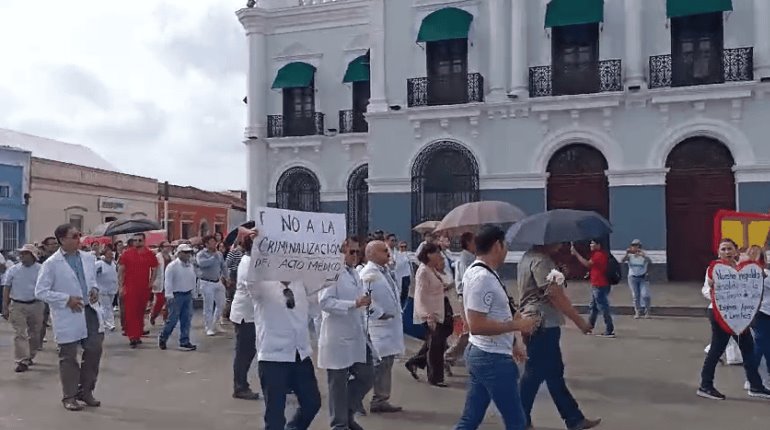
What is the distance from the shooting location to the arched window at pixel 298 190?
89.6 ft

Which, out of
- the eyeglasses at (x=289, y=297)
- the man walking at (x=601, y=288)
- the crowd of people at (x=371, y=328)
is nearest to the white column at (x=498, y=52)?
the man walking at (x=601, y=288)

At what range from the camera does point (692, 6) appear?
67.3 ft

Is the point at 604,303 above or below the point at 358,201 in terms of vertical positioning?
below

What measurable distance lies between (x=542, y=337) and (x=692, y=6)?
16035 mm

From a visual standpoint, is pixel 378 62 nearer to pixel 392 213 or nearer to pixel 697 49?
pixel 392 213

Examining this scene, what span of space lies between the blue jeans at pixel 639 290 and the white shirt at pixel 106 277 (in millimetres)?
9398

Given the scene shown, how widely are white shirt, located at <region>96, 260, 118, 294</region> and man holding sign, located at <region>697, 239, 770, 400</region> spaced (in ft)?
31.3

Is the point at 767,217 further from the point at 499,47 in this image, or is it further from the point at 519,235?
the point at 499,47

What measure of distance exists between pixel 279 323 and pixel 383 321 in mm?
2010

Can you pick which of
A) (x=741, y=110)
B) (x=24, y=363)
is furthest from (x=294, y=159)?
(x=24, y=363)

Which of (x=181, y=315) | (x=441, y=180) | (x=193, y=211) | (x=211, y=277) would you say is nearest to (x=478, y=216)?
(x=181, y=315)

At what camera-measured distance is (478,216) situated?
11.1 m

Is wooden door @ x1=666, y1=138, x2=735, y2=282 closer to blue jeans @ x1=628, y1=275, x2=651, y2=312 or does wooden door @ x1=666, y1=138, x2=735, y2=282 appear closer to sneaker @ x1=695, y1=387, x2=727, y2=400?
blue jeans @ x1=628, y1=275, x2=651, y2=312

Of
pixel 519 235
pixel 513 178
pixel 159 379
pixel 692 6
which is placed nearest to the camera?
pixel 519 235
